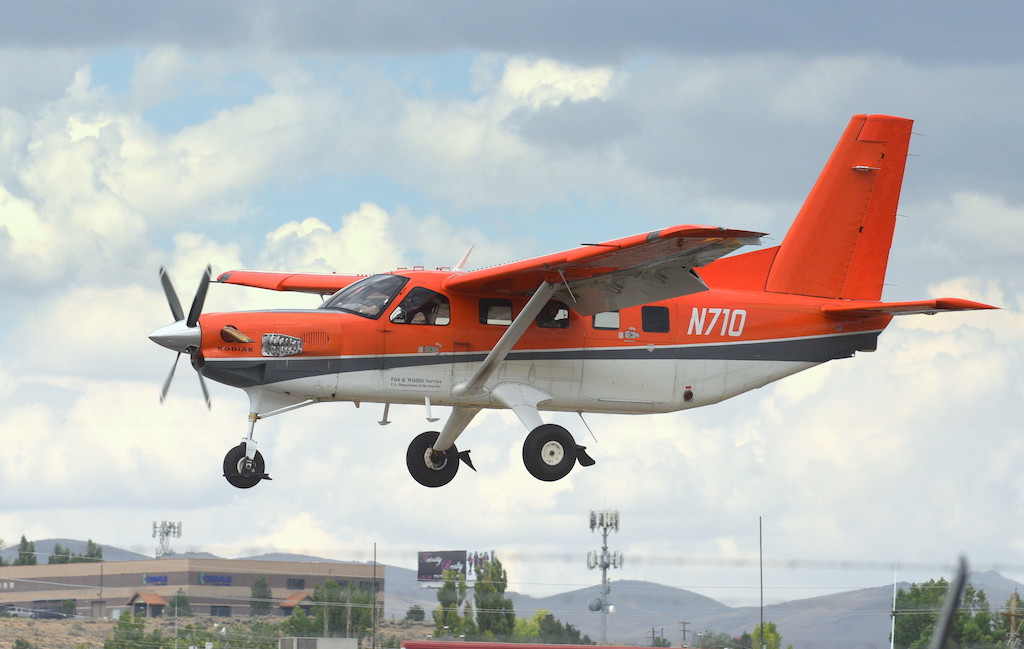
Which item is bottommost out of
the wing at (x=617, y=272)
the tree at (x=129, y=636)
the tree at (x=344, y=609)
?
the tree at (x=129, y=636)

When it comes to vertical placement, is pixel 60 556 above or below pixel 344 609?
above

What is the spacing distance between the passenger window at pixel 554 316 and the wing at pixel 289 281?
5.26 metres

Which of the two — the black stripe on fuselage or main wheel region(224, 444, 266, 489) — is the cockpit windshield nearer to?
the black stripe on fuselage

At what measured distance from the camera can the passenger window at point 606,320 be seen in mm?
24016

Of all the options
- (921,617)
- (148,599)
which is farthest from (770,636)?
(148,599)

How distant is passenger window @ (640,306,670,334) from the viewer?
24516mm

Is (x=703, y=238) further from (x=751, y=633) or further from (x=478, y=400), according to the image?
(x=751, y=633)

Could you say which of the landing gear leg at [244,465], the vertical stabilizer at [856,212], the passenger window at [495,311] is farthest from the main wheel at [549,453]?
the vertical stabilizer at [856,212]

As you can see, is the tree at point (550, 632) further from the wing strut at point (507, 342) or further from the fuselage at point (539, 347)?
the wing strut at point (507, 342)

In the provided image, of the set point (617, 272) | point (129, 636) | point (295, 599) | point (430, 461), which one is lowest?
point (129, 636)

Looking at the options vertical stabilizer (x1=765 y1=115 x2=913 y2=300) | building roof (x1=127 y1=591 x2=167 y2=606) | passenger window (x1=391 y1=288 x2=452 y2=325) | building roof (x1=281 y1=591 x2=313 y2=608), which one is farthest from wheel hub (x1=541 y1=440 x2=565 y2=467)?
building roof (x1=127 y1=591 x2=167 y2=606)

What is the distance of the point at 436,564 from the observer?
40.5 m

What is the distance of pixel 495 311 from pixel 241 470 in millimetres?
5036

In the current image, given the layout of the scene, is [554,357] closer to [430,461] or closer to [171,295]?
[430,461]
